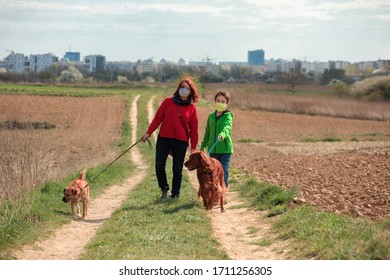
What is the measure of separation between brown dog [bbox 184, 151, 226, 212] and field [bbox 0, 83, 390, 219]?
176cm

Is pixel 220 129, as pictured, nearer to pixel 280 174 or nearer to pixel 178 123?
pixel 178 123

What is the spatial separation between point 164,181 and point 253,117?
40657 mm

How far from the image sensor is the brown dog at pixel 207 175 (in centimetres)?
1188

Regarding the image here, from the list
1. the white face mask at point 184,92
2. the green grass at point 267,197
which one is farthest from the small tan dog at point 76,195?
the green grass at point 267,197

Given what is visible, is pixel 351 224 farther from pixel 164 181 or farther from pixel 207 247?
pixel 164 181

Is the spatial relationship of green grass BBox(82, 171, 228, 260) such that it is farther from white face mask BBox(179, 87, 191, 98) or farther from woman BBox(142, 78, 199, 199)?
white face mask BBox(179, 87, 191, 98)

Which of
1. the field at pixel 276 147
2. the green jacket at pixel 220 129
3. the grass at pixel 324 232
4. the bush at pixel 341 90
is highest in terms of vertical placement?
the green jacket at pixel 220 129

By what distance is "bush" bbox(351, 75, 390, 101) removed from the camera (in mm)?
63453

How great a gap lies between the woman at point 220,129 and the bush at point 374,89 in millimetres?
52425

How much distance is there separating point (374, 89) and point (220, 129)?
180 ft

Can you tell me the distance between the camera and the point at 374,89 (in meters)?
65.1

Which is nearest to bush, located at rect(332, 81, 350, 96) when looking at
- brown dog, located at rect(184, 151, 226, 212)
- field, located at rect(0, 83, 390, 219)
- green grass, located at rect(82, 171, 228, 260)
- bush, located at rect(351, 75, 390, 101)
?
bush, located at rect(351, 75, 390, 101)

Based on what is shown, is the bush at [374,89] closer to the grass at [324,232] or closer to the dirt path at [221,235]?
the dirt path at [221,235]

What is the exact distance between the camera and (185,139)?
1281 cm
